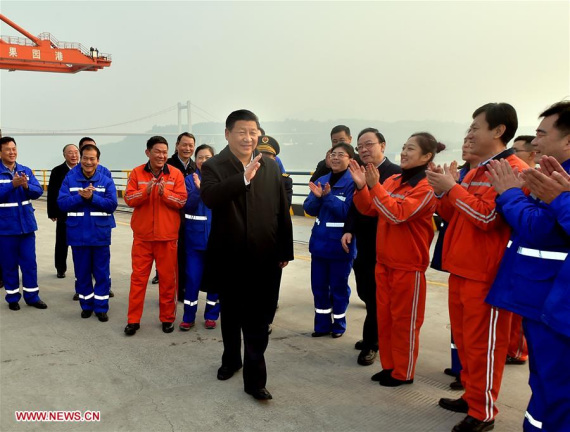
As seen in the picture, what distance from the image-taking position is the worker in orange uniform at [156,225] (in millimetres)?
3865

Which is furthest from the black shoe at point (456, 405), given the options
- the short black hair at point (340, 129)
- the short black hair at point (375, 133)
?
the short black hair at point (340, 129)

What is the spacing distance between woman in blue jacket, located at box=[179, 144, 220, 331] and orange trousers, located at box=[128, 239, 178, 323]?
5.3 inches

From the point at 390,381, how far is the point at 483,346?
0.77 metres

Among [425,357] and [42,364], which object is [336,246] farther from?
[42,364]

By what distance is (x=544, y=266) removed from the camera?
1.91 meters

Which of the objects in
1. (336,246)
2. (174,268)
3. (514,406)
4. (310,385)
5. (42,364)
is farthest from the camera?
(174,268)

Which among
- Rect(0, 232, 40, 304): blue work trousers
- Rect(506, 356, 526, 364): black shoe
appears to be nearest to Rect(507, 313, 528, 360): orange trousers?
Rect(506, 356, 526, 364): black shoe

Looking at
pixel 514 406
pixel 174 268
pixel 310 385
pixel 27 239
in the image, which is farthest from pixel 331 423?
pixel 27 239

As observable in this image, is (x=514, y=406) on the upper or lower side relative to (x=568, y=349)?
Result: lower

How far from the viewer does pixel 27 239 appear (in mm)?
4520

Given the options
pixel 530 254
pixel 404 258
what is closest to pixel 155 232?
pixel 404 258

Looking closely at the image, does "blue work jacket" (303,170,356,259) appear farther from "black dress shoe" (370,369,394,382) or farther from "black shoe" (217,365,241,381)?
"black shoe" (217,365,241,381)

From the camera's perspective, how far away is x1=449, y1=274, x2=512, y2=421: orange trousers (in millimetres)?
2361

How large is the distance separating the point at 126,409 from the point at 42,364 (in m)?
1.05
